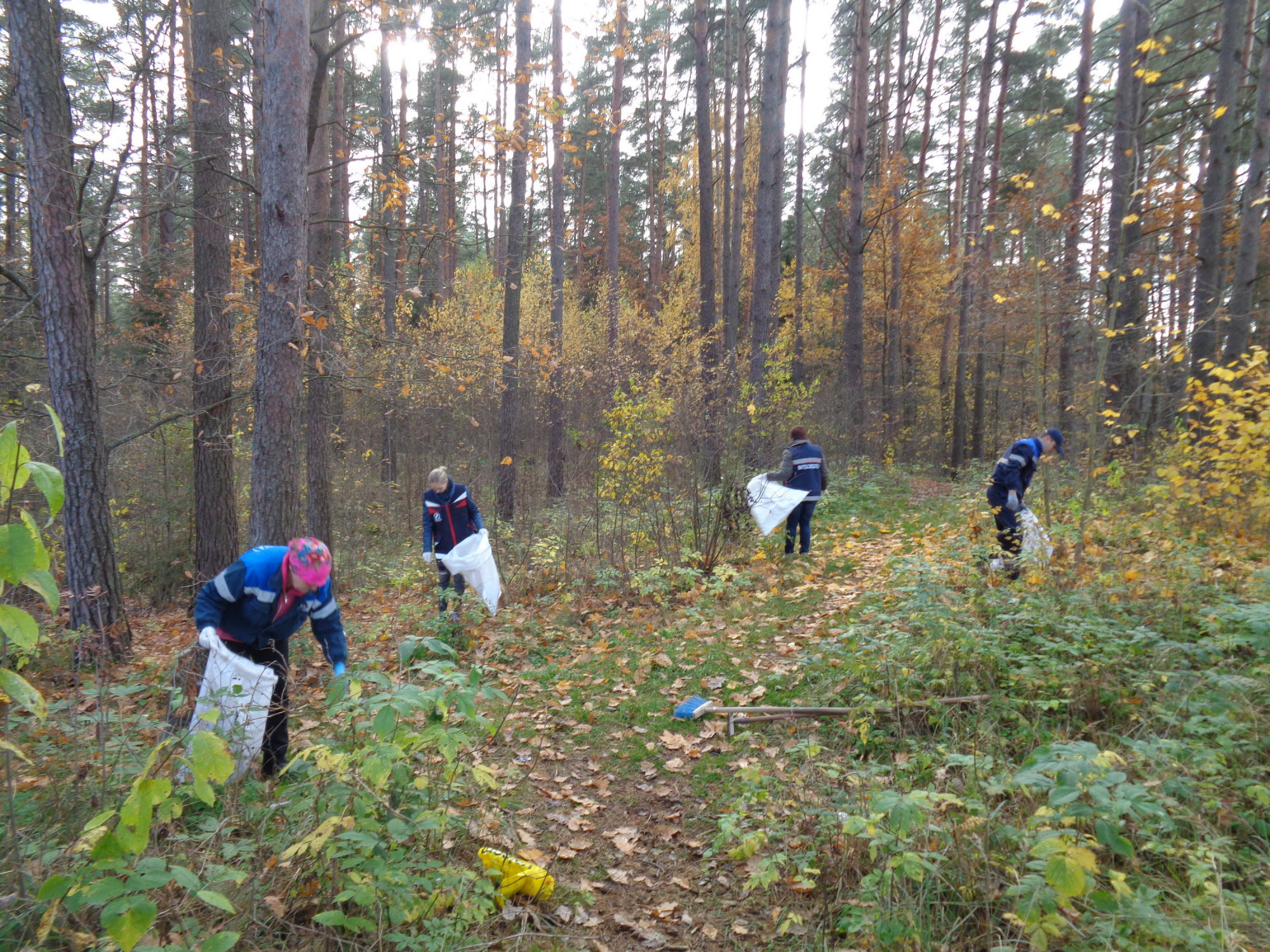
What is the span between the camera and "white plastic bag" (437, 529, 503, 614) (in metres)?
7.20

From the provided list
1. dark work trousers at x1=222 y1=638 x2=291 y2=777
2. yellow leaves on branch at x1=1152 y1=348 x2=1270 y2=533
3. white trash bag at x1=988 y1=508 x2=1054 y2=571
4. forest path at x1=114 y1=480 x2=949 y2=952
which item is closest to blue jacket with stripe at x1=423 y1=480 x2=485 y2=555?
forest path at x1=114 y1=480 x2=949 y2=952

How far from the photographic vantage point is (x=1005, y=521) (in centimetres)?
658

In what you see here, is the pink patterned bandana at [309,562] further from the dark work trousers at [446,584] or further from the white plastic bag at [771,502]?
the white plastic bag at [771,502]

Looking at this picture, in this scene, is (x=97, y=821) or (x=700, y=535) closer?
(x=97, y=821)

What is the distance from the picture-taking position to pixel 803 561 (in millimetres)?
8195

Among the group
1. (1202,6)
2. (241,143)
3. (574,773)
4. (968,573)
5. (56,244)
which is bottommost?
(574,773)

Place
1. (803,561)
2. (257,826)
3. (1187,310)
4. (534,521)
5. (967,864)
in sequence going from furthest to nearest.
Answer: (1187,310)
(534,521)
(803,561)
(257,826)
(967,864)

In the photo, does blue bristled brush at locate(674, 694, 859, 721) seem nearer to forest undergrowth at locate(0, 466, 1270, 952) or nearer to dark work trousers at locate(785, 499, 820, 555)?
forest undergrowth at locate(0, 466, 1270, 952)

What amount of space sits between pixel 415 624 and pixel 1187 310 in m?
16.4

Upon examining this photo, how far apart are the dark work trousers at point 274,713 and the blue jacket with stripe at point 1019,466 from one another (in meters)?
6.24

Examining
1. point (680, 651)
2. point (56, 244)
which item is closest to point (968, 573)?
point (680, 651)

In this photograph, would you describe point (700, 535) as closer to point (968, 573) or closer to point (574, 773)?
point (968, 573)

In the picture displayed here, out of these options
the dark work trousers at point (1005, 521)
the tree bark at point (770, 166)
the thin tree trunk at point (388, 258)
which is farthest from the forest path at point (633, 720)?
the tree bark at point (770, 166)

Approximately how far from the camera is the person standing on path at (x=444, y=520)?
23.5 ft
